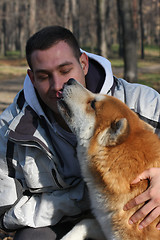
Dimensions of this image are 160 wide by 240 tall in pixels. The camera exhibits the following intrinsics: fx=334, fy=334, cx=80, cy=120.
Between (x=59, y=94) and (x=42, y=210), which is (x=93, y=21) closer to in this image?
(x=59, y=94)

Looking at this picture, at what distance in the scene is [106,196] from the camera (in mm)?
2801

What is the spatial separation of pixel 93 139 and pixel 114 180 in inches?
16.2

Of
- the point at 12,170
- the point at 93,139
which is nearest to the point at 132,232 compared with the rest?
the point at 93,139

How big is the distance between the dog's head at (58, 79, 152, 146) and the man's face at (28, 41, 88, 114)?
13cm

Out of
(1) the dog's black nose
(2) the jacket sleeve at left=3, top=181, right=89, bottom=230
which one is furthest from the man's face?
(2) the jacket sleeve at left=3, top=181, right=89, bottom=230

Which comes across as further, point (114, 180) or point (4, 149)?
point (4, 149)

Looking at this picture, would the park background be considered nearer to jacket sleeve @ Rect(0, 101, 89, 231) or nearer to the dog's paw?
jacket sleeve @ Rect(0, 101, 89, 231)

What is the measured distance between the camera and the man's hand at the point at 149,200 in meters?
2.64

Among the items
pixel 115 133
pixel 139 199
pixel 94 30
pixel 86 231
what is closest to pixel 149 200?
pixel 139 199

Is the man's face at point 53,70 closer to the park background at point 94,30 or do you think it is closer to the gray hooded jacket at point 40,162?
the gray hooded jacket at point 40,162

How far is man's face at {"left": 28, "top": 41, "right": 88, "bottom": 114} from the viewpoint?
308 centimetres

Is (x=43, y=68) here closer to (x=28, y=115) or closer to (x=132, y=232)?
(x=28, y=115)

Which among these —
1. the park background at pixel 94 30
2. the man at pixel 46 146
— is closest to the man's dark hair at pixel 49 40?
the man at pixel 46 146

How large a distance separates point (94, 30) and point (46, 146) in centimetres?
5267
